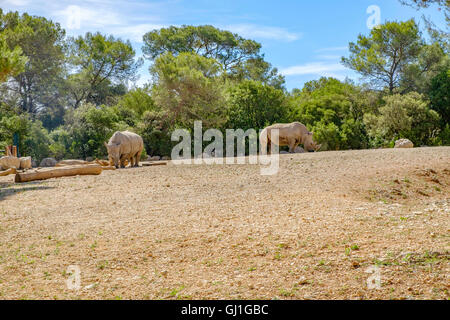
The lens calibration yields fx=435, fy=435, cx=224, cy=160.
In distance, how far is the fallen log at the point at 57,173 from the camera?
13.3 m

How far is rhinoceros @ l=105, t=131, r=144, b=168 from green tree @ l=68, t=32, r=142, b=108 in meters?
27.2

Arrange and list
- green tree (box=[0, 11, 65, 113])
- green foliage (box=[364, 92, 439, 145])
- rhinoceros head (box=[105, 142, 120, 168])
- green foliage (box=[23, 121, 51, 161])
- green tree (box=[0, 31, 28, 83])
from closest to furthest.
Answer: green tree (box=[0, 31, 28, 83]) < rhinoceros head (box=[105, 142, 120, 168]) < green foliage (box=[364, 92, 439, 145]) < green foliage (box=[23, 121, 51, 161]) < green tree (box=[0, 11, 65, 113])

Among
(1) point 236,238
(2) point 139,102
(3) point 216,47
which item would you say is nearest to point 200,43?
(3) point 216,47

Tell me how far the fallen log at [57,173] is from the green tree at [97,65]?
101 feet

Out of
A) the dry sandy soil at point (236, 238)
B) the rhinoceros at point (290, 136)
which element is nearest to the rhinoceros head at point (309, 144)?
the rhinoceros at point (290, 136)

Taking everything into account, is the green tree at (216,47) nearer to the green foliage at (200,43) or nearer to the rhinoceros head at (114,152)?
the green foliage at (200,43)

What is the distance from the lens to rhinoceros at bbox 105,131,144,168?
55.4 ft

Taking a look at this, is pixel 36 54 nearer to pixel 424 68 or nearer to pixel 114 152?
pixel 114 152

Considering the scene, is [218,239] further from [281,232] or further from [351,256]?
[351,256]

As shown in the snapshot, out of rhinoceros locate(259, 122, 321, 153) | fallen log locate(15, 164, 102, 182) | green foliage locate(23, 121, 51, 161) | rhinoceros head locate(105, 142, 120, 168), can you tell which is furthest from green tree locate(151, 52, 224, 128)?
fallen log locate(15, 164, 102, 182)

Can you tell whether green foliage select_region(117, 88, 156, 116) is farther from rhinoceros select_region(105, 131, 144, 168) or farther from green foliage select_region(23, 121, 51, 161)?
rhinoceros select_region(105, 131, 144, 168)

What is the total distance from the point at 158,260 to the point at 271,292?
1.74m
